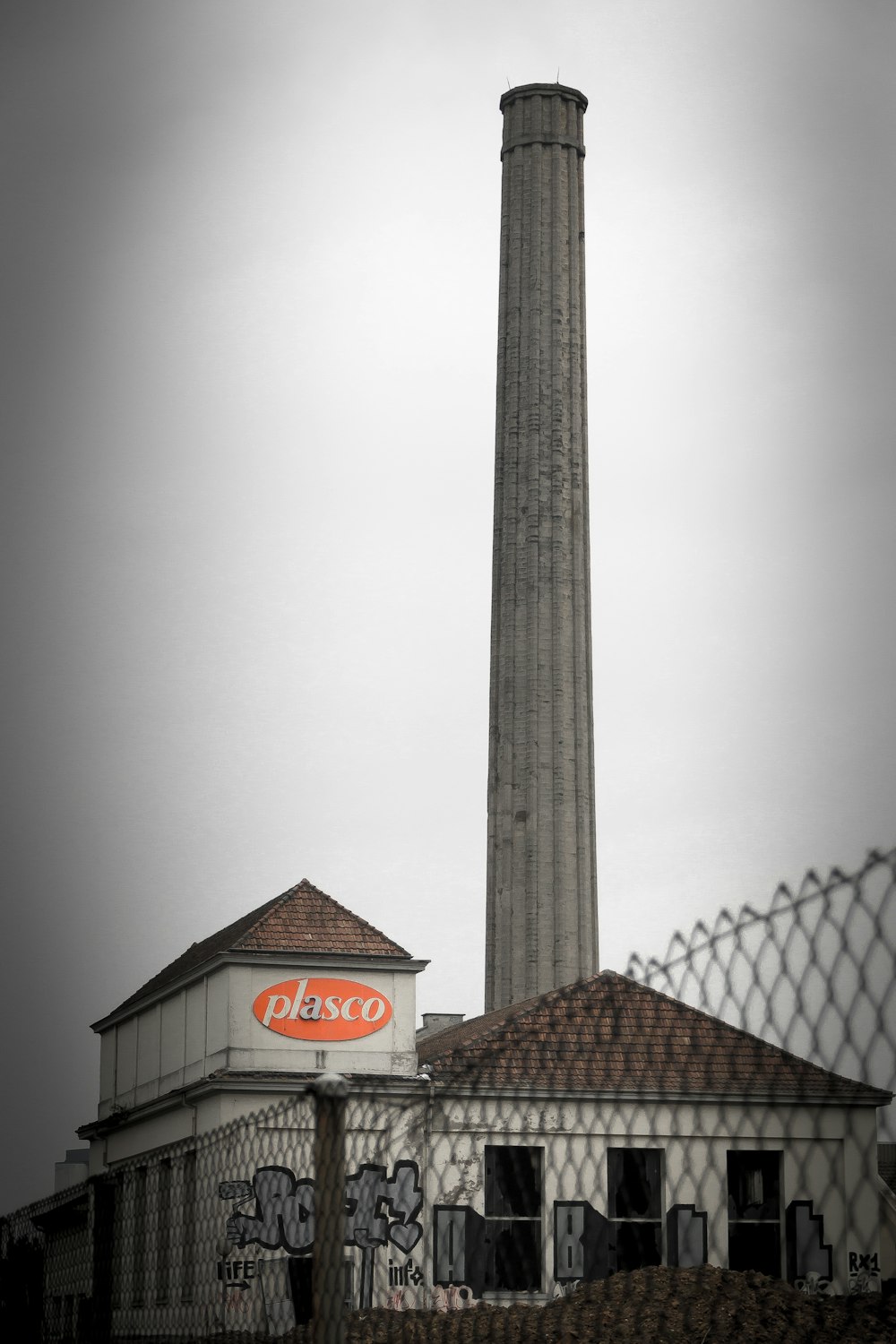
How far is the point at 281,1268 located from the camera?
23.7 metres

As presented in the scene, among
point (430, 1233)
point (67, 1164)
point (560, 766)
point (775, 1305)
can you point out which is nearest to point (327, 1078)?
point (775, 1305)

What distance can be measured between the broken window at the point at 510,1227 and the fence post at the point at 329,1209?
19948 millimetres

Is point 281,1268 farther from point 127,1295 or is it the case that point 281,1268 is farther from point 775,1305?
point 775,1305

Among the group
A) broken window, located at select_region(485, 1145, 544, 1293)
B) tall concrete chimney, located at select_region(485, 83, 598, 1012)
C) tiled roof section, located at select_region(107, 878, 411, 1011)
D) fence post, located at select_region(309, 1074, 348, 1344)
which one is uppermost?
tall concrete chimney, located at select_region(485, 83, 598, 1012)

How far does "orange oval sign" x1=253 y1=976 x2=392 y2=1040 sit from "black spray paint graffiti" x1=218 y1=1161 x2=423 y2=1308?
2.65 meters

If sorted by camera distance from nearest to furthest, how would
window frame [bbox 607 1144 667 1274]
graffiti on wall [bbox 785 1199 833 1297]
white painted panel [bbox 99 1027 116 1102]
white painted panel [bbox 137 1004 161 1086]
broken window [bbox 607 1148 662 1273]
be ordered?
graffiti on wall [bbox 785 1199 833 1297] → window frame [bbox 607 1144 667 1274] → broken window [bbox 607 1148 662 1273] → white painted panel [bbox 137 1004 161 1086] → white painted panel [bbox 99 1027 116 1102]

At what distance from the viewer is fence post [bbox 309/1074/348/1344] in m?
6.41

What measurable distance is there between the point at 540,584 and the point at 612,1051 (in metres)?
27.0

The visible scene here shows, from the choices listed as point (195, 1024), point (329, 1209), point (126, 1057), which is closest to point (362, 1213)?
point (195, 1024)

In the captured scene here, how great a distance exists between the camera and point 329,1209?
6535 millimetres

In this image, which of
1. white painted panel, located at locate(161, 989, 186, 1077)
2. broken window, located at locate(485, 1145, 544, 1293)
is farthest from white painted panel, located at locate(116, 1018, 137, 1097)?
broken window, located at locate(485, 1145, 544, 1293)

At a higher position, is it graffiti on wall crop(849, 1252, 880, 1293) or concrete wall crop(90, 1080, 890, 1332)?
concrete wall crop(90, 1080, 890, 1332)

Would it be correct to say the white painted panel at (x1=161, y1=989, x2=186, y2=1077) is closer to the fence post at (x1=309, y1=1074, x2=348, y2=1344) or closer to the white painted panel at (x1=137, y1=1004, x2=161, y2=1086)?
the white painted panel at (x1=137, y1=1004, x2=161, y2=1086)

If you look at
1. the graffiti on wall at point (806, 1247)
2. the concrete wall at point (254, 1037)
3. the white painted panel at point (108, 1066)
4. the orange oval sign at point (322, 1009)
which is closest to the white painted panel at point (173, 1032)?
the concrete wall at point (254, 1037)
